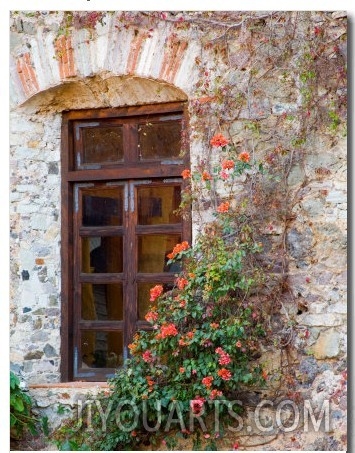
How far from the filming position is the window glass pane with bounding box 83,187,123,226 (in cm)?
519

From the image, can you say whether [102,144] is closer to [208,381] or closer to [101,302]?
[101,302]

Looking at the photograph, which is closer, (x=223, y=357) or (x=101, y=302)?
(x=223, y=357)

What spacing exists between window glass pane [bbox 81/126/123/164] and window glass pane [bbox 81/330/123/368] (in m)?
1.20

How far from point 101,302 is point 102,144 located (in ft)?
3.60

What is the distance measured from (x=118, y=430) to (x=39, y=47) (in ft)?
8.40

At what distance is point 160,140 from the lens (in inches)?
200

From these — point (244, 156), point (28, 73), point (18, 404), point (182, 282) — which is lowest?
point (18, 404)

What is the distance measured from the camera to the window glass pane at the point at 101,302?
514 cm

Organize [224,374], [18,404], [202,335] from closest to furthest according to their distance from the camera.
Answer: [224,374] → [202,335] → [18,404]

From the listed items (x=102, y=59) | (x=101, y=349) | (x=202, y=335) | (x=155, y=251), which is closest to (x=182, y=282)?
(x=202, y=335)

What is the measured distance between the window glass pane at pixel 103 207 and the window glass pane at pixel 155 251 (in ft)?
0.80

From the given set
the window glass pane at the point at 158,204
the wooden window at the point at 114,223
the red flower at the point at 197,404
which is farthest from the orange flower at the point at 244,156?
the red flower at the point at 197,404

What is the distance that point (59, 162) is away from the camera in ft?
17.3

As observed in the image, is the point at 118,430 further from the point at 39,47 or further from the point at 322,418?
the point at 39,47
